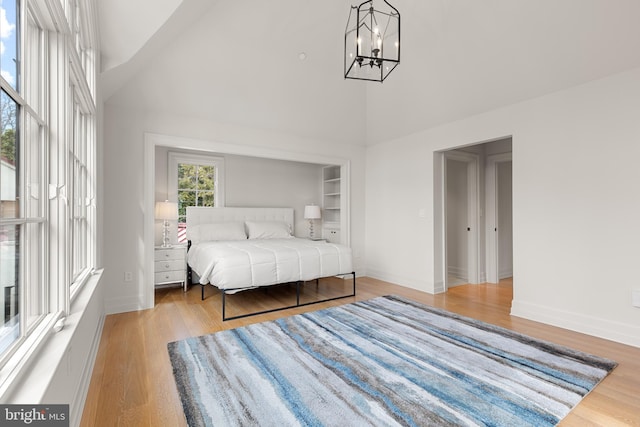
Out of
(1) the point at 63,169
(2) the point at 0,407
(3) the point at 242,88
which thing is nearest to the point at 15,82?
(1) the point at 63,169

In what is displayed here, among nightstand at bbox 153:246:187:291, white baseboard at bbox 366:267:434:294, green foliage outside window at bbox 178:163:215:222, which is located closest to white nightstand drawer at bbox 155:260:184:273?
nightstand at bbox 153:246:187:291

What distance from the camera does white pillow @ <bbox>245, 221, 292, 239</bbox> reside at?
16.7 ft

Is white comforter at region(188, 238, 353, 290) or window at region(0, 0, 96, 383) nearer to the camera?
window at region(0, 0, 96, 383)

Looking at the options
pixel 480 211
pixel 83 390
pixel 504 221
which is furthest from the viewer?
pixel 504 221

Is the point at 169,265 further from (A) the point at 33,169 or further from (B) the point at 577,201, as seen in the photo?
(B) the point at 577,201

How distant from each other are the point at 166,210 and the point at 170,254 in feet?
2.22

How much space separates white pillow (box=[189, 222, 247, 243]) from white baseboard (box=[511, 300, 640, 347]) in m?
3.90

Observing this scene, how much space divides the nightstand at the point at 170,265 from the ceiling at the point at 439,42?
208 centimetres

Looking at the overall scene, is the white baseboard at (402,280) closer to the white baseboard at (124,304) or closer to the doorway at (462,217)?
the doorway at (462,217)

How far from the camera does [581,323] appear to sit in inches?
118

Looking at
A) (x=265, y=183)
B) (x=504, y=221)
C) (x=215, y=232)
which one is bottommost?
(x=215, y=232)

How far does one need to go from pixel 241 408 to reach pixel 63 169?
5.36ft

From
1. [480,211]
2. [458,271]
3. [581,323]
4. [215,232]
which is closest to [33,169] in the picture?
[215,232]

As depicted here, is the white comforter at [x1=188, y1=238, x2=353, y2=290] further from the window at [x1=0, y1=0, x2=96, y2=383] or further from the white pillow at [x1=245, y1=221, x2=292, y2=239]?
the window at [x1=0, y1=0, x2=96, y2=383]
